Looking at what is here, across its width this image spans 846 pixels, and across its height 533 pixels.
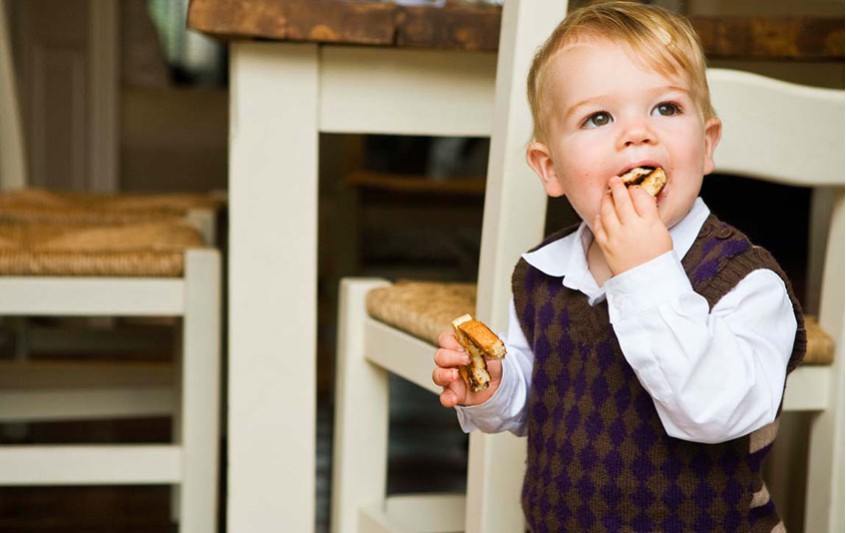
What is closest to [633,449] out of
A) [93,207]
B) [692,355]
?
[692,355]

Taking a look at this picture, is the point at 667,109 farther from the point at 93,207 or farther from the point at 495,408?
the point at 93,207

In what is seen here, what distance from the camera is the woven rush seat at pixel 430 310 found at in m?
1.13

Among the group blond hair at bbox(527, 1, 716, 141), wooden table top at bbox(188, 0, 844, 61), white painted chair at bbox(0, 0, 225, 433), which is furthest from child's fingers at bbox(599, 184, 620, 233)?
white painted chair at bbox(0, 0, 225, 433)

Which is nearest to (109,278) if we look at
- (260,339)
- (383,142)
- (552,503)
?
(260,339)

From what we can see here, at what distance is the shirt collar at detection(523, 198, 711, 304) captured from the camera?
0.87 metres

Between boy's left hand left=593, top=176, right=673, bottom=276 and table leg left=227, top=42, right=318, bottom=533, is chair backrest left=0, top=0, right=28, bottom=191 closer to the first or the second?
table leg left=227, top=42, right=318, bottom=533

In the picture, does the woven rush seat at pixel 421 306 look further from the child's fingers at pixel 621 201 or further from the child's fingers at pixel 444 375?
the child's fingers at pixel 621 201

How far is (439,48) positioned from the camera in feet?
4.11

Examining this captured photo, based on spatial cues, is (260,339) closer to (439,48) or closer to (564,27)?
(439,48)

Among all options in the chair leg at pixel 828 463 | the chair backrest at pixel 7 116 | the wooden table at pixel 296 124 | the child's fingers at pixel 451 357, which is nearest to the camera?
the child's fingers at pixel 451 357

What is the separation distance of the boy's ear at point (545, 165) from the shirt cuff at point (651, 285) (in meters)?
0.15

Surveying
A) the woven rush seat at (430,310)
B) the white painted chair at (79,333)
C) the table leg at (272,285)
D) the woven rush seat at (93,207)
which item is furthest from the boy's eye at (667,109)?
the woven rush seat at (93,207)

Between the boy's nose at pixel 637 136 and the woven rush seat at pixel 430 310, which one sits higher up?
the boy's nose at pixel 637 136

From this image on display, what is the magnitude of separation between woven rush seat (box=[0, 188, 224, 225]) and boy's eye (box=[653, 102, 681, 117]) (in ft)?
4.42
